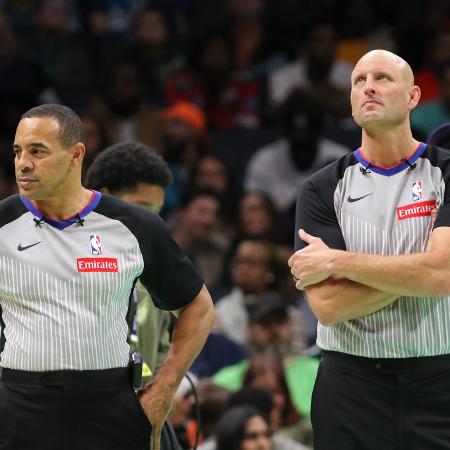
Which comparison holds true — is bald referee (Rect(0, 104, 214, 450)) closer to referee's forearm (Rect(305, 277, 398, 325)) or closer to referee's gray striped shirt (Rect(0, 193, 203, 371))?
referee's gray striped shirt (Rect(0, 193, 203, 371))

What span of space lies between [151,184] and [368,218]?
109cm

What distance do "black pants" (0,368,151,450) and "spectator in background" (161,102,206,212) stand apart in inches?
222

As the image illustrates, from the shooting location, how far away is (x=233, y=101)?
10406 mm

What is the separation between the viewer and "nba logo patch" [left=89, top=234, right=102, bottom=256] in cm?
403

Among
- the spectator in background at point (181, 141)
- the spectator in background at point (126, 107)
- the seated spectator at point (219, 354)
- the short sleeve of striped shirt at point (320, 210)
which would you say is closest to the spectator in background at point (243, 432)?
the seated spectator at point (219, 354)

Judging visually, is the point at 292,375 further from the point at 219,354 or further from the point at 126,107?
the point at 126,107

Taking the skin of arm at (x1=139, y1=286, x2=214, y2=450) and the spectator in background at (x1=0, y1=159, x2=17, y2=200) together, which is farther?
the spectator in background at (x1=0, y1=159, x2=17, y2=200)

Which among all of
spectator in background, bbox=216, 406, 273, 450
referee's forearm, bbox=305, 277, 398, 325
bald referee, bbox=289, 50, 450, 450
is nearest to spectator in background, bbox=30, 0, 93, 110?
spectator in background, bbox=216, 406, 273, 450

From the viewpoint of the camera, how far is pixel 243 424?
6062 mm

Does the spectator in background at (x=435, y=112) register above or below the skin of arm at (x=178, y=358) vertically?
above

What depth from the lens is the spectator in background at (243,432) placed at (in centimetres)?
603

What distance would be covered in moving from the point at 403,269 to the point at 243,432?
2.32 metres

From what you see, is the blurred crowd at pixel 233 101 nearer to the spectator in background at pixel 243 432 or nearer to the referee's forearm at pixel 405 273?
the spectator in background at pixel 243 432

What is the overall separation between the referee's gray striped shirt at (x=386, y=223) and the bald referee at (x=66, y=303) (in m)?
0.62
